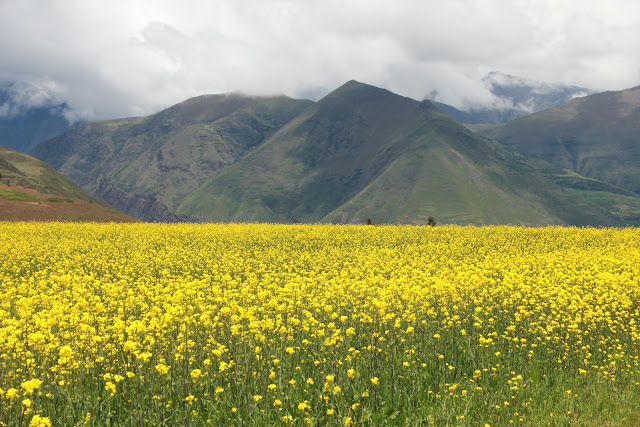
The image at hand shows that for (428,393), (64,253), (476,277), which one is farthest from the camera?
(64,253)

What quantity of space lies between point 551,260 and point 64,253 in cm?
2719

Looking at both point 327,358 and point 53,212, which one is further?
point 53,212

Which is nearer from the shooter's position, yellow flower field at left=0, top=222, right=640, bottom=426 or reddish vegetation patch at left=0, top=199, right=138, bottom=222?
yellow flower field at left=0, top=222, right=640, bottom=426

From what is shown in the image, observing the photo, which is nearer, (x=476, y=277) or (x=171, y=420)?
(x=171, y=420)

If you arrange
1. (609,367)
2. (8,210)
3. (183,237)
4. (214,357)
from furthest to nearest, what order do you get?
(8,210)
(183,237)
(609,367)
(214,357)

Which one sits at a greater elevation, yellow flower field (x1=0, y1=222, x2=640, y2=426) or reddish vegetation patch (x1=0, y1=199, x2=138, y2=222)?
reddish vegetation patch (x1=0, y1=199, x2=138, y2=222)

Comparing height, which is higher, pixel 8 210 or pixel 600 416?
pixel 8 210

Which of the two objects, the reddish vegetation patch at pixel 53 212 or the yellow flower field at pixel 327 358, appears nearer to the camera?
the yellow flower field at pixel 327 358

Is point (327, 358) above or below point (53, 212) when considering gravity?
below

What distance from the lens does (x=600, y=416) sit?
972 centimetres

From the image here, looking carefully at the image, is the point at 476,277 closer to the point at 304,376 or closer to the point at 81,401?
the point at 304,376

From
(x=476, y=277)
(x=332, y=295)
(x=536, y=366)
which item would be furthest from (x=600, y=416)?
(x=332, y=295)

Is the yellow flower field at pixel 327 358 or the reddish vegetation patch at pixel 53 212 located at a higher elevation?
the reddish vegetation patch at pixel 53 212

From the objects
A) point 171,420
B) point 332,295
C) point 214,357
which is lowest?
point 171,420
